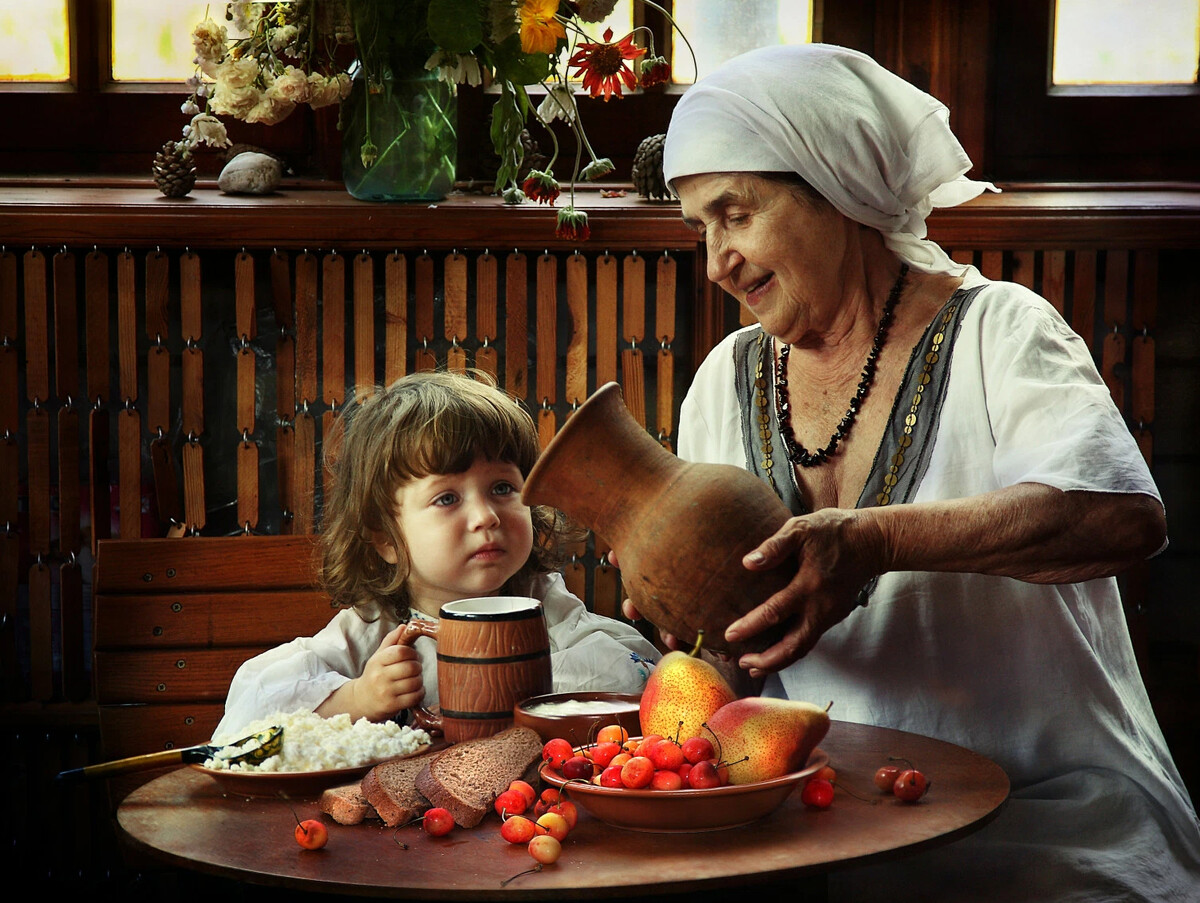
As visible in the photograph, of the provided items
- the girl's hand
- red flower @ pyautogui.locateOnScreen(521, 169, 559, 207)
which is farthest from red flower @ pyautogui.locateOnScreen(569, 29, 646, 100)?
the girl's hand

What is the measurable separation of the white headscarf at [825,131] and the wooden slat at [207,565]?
1.00 meters

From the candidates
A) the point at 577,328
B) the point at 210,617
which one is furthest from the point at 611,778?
the point at 577,328

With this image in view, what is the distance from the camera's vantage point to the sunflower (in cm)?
212

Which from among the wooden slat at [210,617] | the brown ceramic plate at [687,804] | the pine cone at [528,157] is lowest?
the wooden slat at [210,617]

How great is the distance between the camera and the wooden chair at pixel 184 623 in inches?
87.7

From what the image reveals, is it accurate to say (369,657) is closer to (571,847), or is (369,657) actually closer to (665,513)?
(665,513)

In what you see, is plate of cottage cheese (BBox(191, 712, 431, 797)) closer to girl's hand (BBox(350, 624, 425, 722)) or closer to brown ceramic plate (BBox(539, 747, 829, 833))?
girl's hand (BBox(350, 624, 425, 722))

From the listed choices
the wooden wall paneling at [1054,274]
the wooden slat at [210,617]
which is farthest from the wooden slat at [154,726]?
the wooden wall paneling at [1054,274]

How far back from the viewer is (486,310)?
2.43 meters

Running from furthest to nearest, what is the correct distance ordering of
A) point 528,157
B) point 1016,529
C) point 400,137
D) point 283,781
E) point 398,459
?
point 528,157 → point 400,137 → point 398,459 → point 1016,529 → point 283,781

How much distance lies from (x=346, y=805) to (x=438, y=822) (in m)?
0.10

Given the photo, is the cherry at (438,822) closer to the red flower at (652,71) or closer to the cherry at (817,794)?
the cherry at (817,794)

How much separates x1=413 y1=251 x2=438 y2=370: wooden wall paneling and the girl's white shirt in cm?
54

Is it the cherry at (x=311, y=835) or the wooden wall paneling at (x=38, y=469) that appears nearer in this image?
the cherry at (x=311, y=835)
